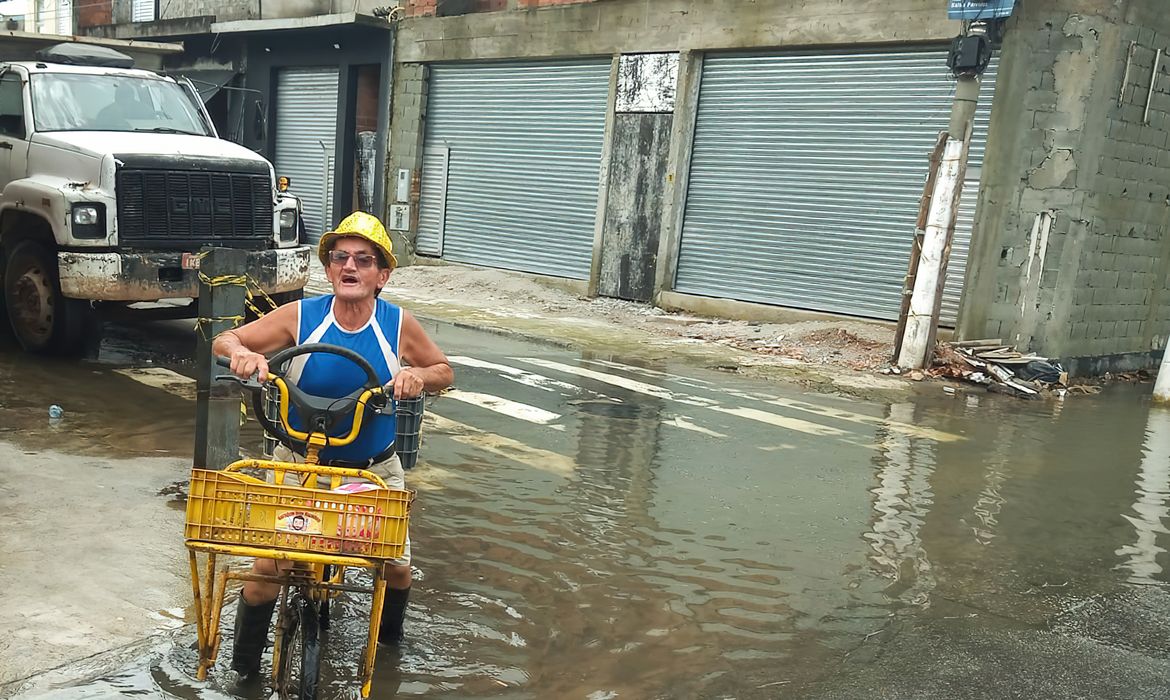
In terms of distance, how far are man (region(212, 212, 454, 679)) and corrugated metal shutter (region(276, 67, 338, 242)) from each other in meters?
20.4

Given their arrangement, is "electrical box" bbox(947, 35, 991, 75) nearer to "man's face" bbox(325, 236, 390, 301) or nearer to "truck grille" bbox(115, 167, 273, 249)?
"truck grille" bbox(115, 167, 273, 249)

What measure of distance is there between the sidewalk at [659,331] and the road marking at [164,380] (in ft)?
17.1

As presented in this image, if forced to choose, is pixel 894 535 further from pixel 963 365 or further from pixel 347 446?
pixel 963 365

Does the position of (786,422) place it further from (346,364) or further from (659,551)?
(346,364)

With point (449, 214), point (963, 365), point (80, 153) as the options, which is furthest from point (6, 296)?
point (449, 214)

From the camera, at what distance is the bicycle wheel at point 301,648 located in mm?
3359

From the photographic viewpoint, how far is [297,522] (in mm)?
3182

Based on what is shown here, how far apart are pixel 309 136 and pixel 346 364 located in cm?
2174

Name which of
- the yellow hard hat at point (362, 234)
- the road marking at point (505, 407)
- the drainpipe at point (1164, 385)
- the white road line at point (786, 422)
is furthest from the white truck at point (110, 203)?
the drainpipe at point (1164, 385)

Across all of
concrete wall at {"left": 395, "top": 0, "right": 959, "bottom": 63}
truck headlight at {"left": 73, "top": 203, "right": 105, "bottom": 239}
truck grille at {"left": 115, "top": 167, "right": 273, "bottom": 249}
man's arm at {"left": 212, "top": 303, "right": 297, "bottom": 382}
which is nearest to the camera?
man's arm at {"left": 212, "top": 303, "right": 297, "bottom": 382}

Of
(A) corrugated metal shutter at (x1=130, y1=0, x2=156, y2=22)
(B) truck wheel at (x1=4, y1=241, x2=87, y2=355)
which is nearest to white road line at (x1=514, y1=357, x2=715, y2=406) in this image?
(B) truck wheel at (x1=4, y1=241, x2=87, y2=355)

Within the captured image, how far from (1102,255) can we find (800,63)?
192 inches

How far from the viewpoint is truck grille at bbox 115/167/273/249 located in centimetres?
911

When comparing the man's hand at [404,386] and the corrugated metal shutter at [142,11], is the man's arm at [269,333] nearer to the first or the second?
the man's hand at [404,386]
